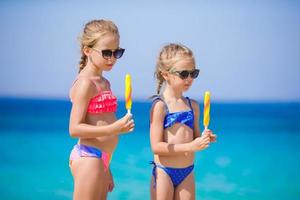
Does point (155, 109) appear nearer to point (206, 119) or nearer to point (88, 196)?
point (206, 119)

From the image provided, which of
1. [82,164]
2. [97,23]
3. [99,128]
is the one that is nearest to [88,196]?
[82,164]

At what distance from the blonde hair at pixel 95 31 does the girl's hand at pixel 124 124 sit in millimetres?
561

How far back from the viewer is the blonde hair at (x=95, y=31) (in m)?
3.89

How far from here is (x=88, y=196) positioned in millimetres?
3764

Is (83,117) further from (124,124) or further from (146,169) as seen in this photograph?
(146,169)

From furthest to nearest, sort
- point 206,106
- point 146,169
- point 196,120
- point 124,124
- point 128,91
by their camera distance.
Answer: point 146,169 → point 196,120 → point 206,106 → point 128,91 → point 124,124

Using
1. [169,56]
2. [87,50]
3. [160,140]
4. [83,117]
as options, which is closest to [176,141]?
[160,140]

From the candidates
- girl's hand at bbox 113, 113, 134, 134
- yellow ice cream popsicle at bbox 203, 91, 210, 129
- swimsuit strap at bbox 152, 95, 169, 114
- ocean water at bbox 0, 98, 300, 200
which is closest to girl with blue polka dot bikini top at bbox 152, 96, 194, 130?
swimsuit strap at bbox 152, 95, 169, 114

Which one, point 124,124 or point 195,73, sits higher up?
point 195,73

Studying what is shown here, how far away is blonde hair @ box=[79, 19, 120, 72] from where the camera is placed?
3889mm

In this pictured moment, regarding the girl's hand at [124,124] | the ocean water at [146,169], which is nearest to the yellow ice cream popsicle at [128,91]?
the girl's hand at [124,124]

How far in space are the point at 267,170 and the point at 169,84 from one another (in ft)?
23.6

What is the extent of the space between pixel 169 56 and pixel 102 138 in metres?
0.75

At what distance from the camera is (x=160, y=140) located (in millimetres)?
4086
